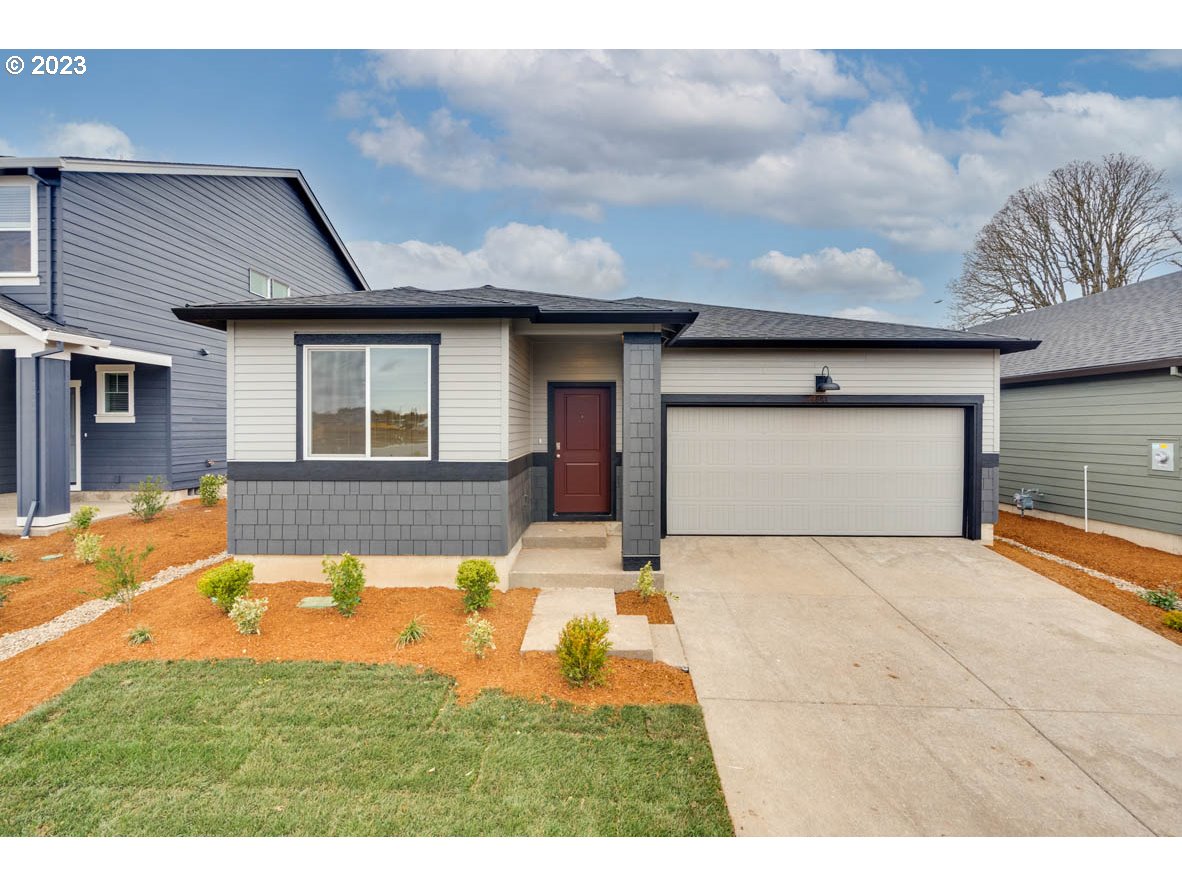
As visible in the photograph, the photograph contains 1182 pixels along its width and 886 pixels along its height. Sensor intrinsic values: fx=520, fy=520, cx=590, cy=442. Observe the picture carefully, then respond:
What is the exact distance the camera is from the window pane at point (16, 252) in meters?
8.30

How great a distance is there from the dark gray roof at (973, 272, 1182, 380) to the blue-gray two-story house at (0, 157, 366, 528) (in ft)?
50.5

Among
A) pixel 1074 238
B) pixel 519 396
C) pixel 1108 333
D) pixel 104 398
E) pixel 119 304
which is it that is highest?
pixel 1074 238

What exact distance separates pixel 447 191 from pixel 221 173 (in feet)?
25.9

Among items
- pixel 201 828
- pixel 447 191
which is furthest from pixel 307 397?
pixel 447 191

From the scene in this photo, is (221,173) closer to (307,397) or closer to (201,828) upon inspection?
(307,397)

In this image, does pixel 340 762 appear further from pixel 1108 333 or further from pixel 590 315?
pixel 1108 333

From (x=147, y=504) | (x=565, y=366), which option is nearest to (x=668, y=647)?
(x=565, y=366)

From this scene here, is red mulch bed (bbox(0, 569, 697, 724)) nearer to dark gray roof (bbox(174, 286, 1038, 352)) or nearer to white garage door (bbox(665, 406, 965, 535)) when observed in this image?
dark gray roof (bbox(174, 286, 1038, 352))

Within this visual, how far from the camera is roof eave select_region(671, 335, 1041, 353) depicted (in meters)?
7.18

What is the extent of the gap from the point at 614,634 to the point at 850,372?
18.1 ft

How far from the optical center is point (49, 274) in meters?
8.28

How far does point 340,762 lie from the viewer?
2.74 m

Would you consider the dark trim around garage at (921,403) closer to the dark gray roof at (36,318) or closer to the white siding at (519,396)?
the white siding at (519,396)

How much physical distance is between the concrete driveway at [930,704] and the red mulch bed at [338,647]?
2.19 feet
